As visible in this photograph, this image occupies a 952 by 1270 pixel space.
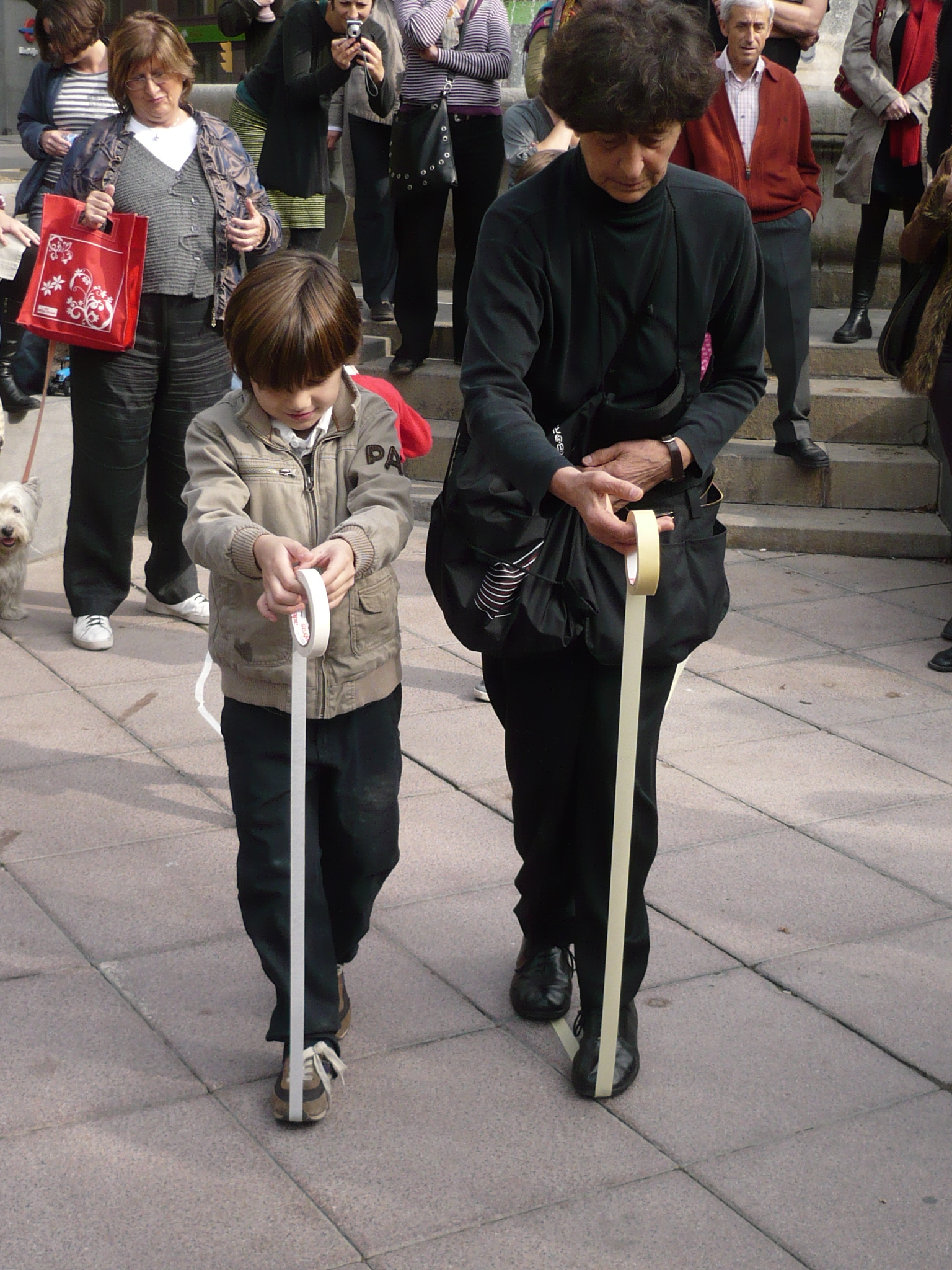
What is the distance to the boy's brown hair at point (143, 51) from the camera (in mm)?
4824

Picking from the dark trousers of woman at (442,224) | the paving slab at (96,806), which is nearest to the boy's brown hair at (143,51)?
the paving slab at (96,806)

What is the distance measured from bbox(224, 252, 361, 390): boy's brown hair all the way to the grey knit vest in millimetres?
2650

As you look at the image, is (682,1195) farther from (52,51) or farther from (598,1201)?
(52,51)

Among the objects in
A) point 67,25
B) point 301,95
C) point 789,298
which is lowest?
point 789,298

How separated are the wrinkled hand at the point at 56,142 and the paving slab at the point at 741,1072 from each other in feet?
15.3

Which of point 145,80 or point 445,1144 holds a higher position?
point 145,80

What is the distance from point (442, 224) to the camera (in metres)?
7.60

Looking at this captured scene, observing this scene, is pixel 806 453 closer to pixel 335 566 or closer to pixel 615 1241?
pixel 335 566

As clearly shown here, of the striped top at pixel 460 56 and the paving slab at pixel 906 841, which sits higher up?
the striped top at pixel 460 56

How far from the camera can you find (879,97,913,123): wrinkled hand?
24.2 ft

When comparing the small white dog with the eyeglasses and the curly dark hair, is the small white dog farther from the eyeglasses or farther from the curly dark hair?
the curly dark hair

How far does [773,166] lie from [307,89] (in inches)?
86.2

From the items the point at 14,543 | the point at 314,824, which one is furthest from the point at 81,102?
the point at 314,824

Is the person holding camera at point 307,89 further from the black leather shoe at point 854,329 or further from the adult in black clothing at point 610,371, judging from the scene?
the adult in black clothing at point 610,371
